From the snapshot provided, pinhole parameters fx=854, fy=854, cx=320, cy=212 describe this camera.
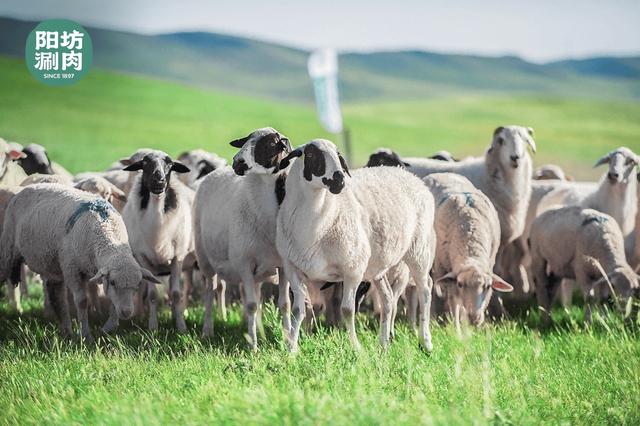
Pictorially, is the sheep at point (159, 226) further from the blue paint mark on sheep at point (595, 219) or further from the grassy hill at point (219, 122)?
the grassy hill at point (219, 122)

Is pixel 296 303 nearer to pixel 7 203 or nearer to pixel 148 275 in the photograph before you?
pixel 148 275

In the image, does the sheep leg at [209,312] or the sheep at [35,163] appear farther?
the sheep at [35,163]

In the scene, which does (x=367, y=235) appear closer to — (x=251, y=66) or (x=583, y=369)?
(x=583, y=369)

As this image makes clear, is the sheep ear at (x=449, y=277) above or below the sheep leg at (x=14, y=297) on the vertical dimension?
above

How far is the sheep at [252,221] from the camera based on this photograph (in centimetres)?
779

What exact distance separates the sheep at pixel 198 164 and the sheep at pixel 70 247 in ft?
10.8

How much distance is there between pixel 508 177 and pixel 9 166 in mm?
6963

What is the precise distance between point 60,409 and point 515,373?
3456mm

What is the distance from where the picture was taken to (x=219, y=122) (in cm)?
5819

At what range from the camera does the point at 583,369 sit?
712 centimetres

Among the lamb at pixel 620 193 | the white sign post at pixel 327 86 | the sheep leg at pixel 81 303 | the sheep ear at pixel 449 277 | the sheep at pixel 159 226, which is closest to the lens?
the sheep leg at pixel 81 303

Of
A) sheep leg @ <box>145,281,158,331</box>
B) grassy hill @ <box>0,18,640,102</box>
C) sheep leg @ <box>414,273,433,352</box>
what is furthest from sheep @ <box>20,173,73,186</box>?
grassy hill @ <box>0,18,640,102</box>

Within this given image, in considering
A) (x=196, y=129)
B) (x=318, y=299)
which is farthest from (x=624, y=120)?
(x=318, y=299)

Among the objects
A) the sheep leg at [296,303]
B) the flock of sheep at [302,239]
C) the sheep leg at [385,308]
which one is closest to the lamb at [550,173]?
the flock of sheep at [302,239]
